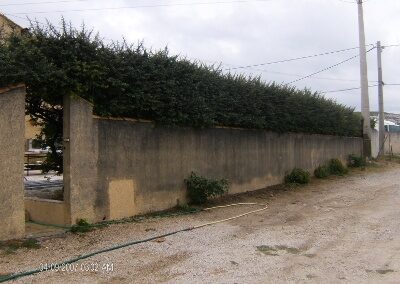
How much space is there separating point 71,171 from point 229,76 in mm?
6145

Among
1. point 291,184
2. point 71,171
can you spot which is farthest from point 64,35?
point 291,184

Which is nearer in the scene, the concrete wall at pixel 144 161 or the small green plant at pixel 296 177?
the concrete wall at pixel 144 161

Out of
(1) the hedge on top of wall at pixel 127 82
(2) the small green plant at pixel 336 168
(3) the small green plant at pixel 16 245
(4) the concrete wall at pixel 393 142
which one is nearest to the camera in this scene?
(3) the small green plant at pixel 16 245

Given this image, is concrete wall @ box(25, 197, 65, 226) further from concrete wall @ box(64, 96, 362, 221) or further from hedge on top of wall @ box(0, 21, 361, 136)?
hedge on top of wall @ box(0, 21, 361, 136)

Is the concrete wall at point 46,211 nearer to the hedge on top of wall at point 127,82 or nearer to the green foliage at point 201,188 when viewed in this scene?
the hedge on top of wall at point 127,82

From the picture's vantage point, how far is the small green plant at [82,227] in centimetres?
849

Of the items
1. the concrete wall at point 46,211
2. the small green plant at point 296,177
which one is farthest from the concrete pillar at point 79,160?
the small green plant at point 296,177

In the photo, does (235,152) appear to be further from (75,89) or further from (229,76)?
(75,89)

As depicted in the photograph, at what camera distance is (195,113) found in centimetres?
Result: 1155

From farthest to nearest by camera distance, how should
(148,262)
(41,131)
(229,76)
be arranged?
(229,76)
(41,131)
(148,262)
